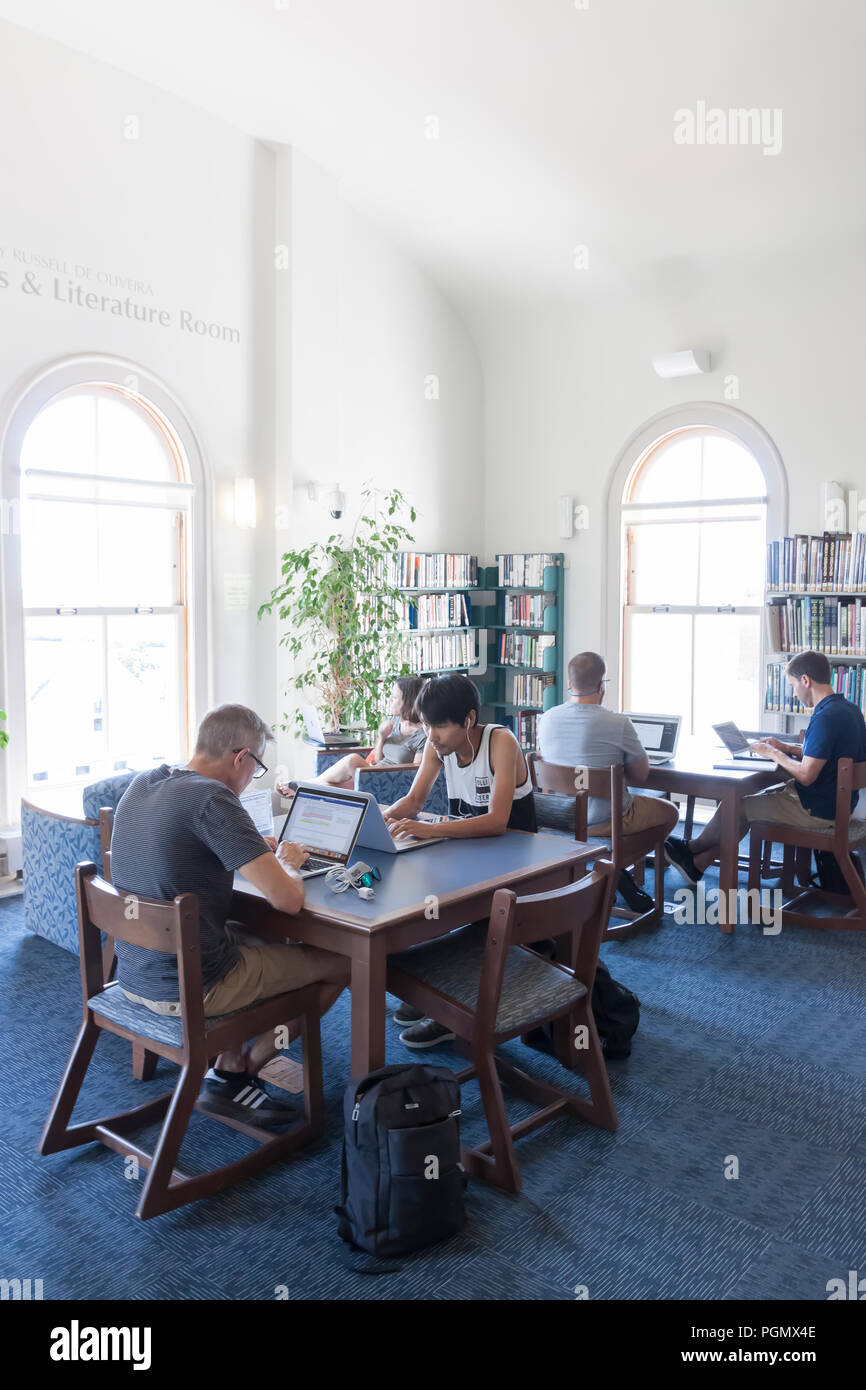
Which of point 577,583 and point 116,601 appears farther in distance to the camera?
point 577,583

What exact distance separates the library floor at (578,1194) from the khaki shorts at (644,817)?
963mm

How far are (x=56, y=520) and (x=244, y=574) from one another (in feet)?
4.17

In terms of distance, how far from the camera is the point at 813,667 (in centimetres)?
491

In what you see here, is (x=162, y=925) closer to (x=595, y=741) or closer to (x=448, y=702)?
(x=448, y=702)

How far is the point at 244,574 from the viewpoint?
668cm

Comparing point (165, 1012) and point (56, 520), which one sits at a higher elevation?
point (56, 520)

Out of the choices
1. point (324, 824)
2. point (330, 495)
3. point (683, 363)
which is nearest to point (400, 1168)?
point (324, 824)

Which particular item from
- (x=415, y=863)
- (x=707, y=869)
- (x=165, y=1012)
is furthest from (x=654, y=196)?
(x=165, y=1012)

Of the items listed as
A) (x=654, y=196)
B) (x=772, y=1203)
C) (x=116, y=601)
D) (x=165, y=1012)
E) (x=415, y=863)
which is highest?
(x=654, y=196)

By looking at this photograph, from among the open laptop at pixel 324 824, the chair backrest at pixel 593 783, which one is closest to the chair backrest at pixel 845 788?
the chair backrest at pixel 593 783

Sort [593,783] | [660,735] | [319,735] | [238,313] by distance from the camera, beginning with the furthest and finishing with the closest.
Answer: [238,313] → [319,735] → [660,735] → [593,783]

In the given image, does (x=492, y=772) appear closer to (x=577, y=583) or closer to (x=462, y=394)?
(x=577, y=583)

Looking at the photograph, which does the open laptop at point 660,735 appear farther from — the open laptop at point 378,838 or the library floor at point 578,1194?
the open laptop at point 378,838

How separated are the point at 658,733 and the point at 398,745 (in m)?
1.29
